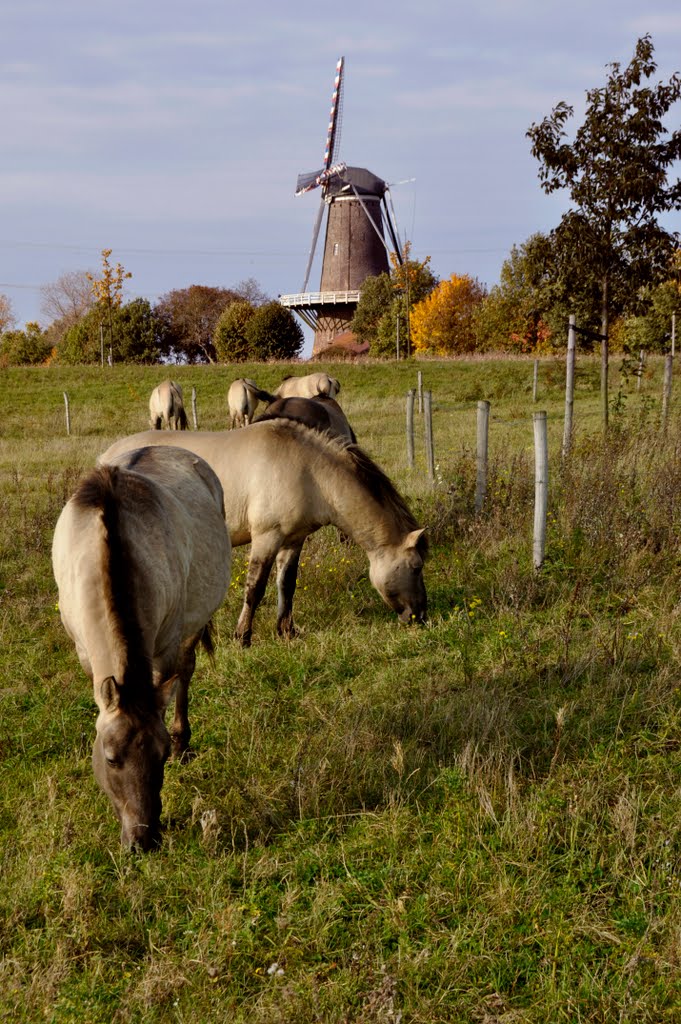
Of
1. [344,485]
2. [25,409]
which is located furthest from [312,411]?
[25,409]

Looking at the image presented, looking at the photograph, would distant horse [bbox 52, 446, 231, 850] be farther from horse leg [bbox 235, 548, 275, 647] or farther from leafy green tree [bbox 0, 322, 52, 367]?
leafy green tree [bbox 0, 322, 52, 367]

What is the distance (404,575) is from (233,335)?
141ft

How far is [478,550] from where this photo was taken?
25.5 ft

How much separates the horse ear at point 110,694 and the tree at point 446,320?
45509 millimetres

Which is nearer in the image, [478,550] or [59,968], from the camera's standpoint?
[59,968]

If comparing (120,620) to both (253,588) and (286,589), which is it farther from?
(286,589)

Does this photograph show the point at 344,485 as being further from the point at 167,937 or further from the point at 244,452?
the point at 167,937

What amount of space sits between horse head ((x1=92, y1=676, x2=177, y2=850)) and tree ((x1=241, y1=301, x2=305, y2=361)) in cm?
4310

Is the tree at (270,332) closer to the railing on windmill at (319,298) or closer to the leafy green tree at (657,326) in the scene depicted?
the railing on windmill at (319,298)

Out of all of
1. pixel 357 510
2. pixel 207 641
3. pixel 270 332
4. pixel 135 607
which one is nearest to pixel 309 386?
pixel 357 510

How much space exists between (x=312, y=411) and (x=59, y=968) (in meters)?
7.17

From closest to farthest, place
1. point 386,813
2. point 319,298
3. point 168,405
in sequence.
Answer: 1. point 386,813
2. point 168,405
3. point 319,298

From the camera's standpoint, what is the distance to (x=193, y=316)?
62844 mm

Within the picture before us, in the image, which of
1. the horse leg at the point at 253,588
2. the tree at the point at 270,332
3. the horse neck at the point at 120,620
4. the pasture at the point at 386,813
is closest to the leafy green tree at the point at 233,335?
the tree at the point at 270,332
